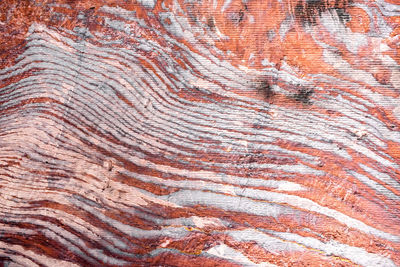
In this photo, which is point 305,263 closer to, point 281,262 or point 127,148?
point 281,262

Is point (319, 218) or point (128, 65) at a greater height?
point (128, 65)

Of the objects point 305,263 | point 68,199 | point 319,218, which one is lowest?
point 305,263

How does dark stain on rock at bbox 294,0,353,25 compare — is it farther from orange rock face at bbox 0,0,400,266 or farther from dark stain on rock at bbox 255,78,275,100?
dark stain on rock at bbox 255,78,275,100

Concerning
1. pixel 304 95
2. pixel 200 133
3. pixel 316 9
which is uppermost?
pixel 316 9

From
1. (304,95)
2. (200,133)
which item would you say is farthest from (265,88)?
(200,133)

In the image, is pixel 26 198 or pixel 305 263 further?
pixel 26 198

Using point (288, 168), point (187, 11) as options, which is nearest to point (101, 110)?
point (187, 11)

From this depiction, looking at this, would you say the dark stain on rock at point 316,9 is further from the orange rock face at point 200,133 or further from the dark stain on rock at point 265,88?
the dark stain on rock at point 265,88

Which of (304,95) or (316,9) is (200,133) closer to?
(304,95)
